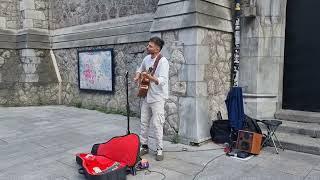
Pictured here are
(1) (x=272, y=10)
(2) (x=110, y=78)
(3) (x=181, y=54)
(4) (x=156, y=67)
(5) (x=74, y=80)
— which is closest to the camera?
(4) (x=156, y=67)

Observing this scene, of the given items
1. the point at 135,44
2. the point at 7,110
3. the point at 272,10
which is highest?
the point at 272,10

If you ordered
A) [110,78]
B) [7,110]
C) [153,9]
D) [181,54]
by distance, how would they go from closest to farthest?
1. [181,54]
2. [153,9]
3. [110,78]
4. [7,110]

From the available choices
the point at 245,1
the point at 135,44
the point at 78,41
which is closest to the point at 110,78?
the point at 135,44

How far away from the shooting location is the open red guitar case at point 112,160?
3.84 m

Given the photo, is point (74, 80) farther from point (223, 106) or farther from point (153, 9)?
point (223, 106)

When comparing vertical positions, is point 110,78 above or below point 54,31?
below

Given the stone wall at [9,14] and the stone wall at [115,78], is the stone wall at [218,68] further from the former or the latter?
the stone wall at [9,14]

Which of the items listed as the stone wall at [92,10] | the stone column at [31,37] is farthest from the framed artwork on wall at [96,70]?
the stone column at [31,37]

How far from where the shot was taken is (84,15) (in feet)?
32.6

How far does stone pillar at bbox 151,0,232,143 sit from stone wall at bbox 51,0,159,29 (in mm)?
2168

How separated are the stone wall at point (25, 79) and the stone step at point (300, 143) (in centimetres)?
812

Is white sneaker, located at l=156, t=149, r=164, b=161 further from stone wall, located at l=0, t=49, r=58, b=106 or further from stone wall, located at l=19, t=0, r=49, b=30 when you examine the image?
stone wall, located at l=19, t=0, r=49, b=30

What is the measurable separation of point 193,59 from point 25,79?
7317 millimetres

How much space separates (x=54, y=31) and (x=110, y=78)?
12.6ft
